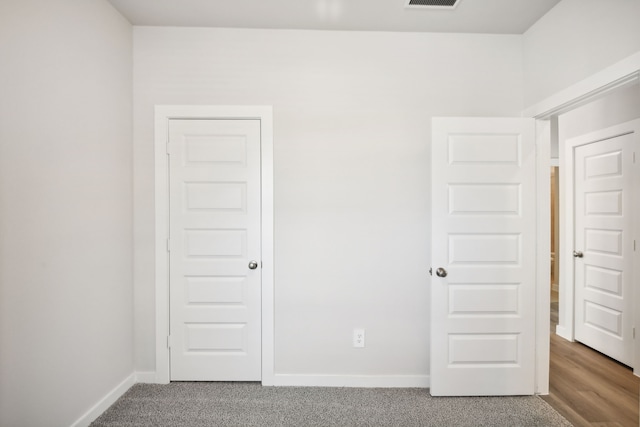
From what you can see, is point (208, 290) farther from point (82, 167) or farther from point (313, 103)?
point (313, 103)

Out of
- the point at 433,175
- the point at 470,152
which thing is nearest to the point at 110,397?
the point at 433,175

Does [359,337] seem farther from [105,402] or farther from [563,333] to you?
[563,333]

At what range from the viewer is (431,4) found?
2105 mm

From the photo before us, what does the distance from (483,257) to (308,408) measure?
163 cm

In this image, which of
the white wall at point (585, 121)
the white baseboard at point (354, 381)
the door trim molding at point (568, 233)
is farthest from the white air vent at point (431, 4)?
the white baseboard at point (354, 381)

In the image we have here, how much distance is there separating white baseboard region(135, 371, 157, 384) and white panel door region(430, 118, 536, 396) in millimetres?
2127

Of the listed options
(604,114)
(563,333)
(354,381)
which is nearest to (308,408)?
(354,381)

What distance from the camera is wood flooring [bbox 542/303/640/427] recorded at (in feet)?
6.76

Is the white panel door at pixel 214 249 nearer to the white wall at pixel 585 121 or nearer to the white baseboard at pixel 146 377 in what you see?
the white baseboard at pixel 146 377

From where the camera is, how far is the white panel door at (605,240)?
2822 millimetres

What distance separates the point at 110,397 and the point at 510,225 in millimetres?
3082

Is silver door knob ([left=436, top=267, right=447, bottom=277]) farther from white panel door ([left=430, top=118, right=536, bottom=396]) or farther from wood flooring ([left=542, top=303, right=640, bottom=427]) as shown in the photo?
wood flooring ([left=542, top=303, right=640, bottom=427])

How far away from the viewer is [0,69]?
4.68 ft

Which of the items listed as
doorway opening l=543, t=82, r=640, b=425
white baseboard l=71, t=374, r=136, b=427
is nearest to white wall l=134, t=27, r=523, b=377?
white baseboard l=71, t=374, r=136, b=427
